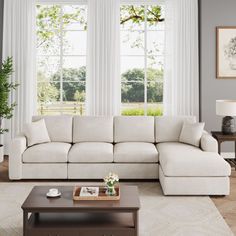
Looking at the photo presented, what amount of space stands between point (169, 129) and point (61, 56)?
2311 mm

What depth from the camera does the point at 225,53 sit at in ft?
20.6

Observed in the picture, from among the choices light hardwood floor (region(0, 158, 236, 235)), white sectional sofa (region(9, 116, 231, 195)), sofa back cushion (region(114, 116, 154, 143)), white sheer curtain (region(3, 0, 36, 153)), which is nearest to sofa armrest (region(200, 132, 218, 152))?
white sectional sofa (region(9, 116, 231, 195))

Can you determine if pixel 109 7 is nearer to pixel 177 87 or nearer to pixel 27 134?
pixel 177 87

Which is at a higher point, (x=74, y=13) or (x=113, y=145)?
(x=74, y=13)

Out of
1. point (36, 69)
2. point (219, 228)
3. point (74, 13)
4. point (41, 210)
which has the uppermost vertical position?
point (74, 13)

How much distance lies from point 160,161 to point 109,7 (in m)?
2.91

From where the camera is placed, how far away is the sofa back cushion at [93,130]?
219 inches

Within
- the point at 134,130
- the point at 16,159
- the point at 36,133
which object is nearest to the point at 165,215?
the point at 134,130

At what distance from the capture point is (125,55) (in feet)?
21.7

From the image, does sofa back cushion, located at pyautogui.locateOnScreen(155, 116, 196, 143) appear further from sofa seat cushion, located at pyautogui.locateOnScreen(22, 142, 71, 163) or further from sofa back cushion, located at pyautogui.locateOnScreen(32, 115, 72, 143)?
sofa seat cushion, located at pyautogui.locateOnScreen(22, 142, 71, 163)

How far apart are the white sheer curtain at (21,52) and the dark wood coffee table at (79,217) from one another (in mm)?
3376

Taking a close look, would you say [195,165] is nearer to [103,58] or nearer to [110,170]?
[110,170]

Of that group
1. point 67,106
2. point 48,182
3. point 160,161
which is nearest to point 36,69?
point 67,106

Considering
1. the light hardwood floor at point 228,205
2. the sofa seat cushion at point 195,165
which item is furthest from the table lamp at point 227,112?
the sofa seat cushion at point 195,165
